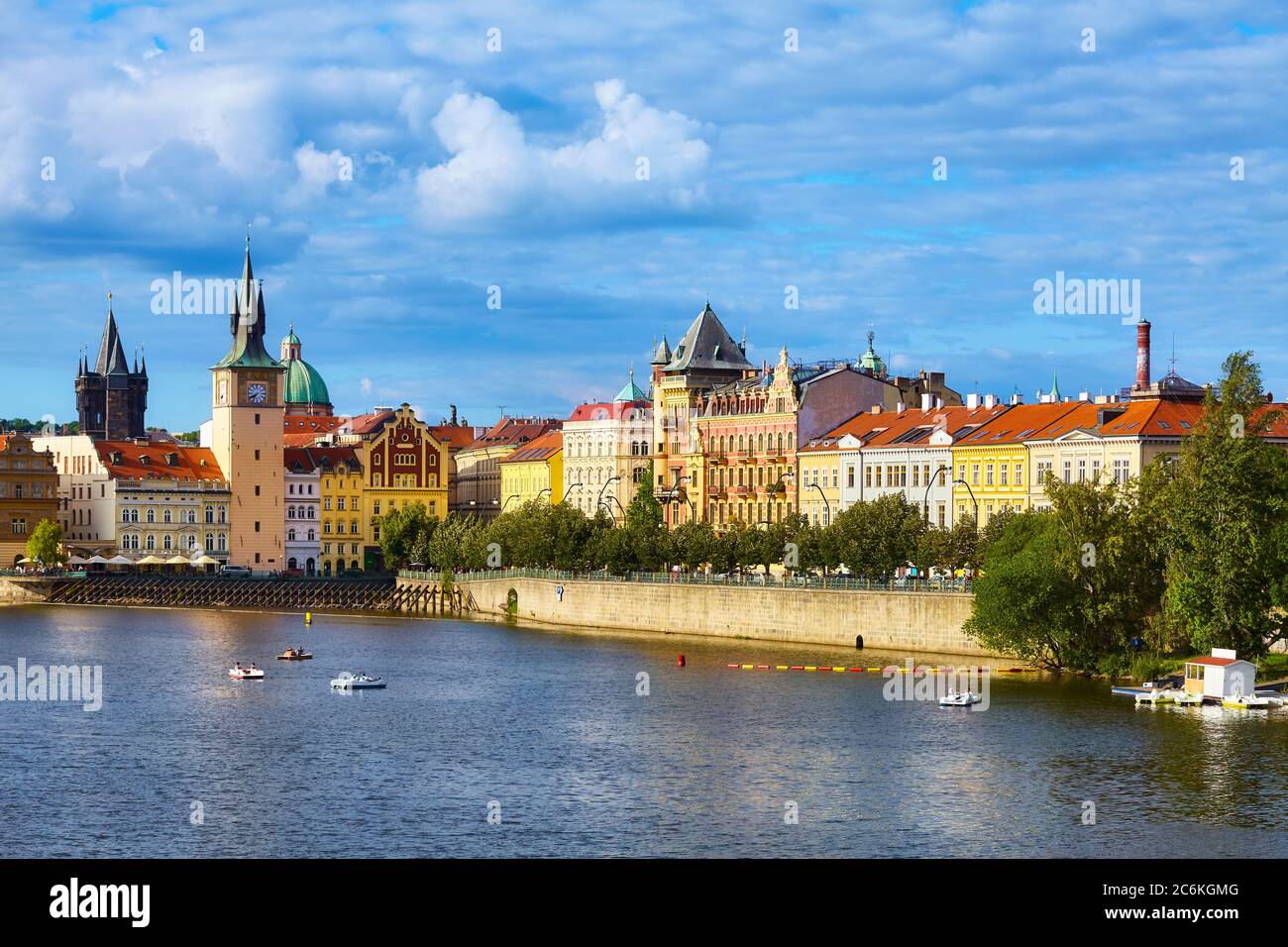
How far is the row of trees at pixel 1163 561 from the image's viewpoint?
71125 mm

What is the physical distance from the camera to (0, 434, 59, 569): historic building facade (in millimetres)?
162625

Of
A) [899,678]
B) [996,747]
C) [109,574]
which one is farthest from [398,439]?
[996,747]

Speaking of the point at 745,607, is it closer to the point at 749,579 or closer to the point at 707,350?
the point at 749,579

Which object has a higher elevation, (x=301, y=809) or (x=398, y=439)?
(x=398, y=439)

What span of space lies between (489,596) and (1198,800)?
82.8m

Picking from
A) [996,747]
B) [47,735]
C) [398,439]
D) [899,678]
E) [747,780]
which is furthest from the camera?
[398,439]

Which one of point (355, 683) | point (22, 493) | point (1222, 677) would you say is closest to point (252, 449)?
point (22, 493)

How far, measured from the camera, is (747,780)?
5425 cm

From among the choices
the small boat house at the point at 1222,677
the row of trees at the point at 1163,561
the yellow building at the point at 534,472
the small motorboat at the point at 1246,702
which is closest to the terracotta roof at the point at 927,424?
the row of trees at the point at 1163,561

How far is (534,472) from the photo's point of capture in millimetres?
173875

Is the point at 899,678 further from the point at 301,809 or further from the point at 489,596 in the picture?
the point at 489,596

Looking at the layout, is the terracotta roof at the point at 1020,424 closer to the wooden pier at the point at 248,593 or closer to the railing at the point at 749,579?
the railing at the point at 749,579

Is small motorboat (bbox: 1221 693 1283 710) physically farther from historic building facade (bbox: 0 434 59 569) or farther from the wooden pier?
historic building facade (bbox: 0 434 59 569)

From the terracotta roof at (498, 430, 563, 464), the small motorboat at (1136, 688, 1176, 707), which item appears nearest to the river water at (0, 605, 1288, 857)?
the small motorboat at (1136, 688, 1176, 707)
